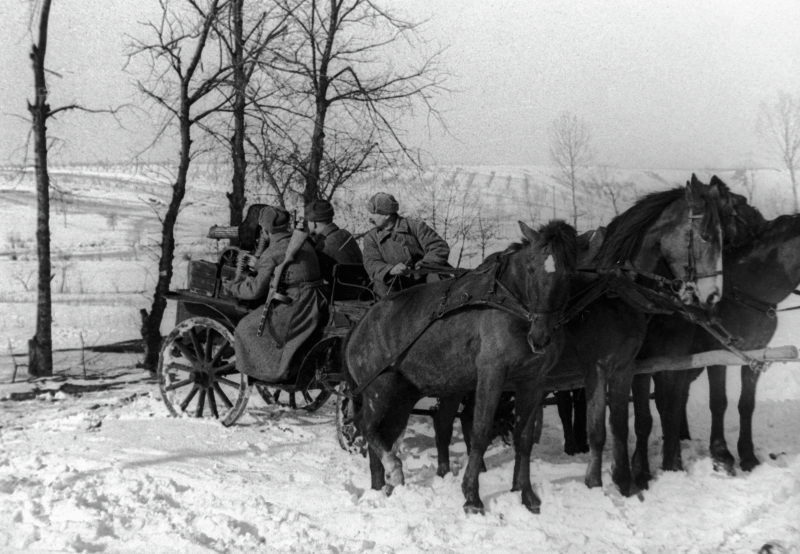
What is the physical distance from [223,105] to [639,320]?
744 cm

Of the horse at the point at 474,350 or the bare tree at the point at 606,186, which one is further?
the bare tree at the point at 606,186

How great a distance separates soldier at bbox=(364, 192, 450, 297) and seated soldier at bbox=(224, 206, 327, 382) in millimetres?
779

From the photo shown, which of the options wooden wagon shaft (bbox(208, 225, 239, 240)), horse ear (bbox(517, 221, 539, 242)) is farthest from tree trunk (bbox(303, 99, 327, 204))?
horse ear (bbox(517, 221, 539, 242))

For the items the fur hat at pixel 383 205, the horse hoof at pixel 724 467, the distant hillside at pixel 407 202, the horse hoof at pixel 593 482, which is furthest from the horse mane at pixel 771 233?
the fur hat at pixel 383 205

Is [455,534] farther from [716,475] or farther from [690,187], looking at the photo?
[690,187]

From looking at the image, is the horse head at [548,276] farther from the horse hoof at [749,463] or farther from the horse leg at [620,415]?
the horse hoof at [749,463]

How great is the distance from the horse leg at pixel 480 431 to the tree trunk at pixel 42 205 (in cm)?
689

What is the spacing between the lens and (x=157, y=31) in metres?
10.7

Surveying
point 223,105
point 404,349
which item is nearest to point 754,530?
point 404,349

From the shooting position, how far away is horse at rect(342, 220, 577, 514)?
5008 mm

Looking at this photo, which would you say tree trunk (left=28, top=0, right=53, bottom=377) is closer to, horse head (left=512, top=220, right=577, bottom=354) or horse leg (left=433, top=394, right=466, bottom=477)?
horse leg (left=433, top=394, right=466, bottom=477)

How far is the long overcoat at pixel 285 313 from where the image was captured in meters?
7.54

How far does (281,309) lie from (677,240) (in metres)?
3.86

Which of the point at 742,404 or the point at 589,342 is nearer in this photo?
the point at 589,342
